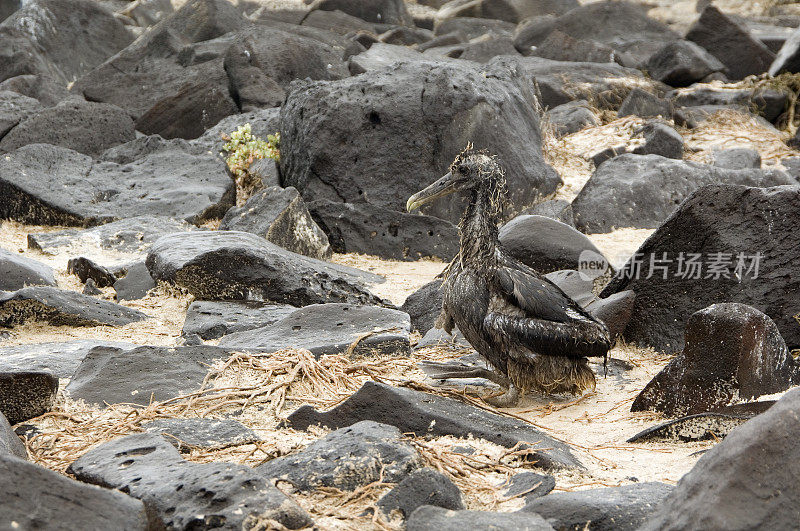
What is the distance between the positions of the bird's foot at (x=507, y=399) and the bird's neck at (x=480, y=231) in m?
0.75

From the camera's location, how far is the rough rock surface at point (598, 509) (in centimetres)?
346

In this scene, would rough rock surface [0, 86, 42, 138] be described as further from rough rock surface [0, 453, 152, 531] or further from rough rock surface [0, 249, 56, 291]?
rough rock surface [0, 453, 152, 531]

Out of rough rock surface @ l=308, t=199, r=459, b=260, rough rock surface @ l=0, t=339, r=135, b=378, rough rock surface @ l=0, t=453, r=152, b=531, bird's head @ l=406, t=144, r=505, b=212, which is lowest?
rough rock surface @ l=308, t=199, r=459, b=260

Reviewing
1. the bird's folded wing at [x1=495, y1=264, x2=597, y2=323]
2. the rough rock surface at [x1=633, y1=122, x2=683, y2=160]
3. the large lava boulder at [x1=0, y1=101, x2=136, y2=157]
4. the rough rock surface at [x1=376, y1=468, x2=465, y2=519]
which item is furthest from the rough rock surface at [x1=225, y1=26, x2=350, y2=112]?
the rough rock surface at [x1=376, y1=468, x2=465, y2=519]

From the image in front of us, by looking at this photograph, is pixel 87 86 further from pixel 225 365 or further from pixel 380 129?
pixel 225 365

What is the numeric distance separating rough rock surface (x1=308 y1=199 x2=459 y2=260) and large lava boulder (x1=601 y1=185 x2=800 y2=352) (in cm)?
340

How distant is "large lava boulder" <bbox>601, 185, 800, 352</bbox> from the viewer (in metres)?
6.28

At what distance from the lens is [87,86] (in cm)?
1923

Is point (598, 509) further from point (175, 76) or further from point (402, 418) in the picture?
point (175, 76)

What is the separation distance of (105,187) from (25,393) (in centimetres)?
703

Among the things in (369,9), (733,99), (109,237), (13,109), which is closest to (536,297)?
(109,237)

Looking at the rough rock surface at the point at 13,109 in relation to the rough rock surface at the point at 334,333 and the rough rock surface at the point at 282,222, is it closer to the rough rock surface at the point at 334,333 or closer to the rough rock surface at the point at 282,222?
the rough rock surface at the point at 282,222

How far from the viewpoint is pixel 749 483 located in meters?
2.96

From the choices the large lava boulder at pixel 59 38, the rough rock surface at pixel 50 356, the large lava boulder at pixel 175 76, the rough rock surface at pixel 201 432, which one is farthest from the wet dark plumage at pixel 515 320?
the large lava boulder at pixel 59 38
